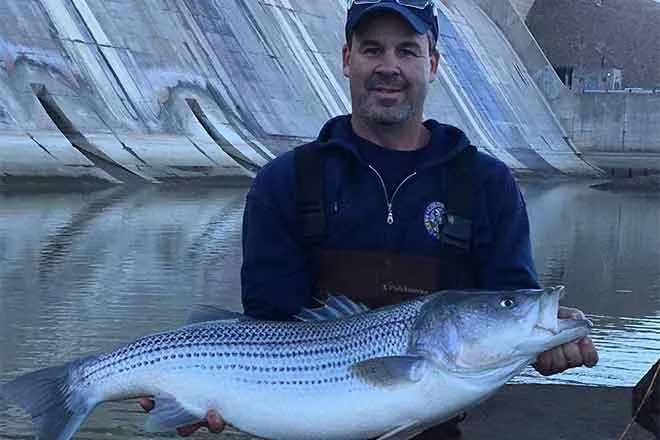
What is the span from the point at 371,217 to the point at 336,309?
0.30 m

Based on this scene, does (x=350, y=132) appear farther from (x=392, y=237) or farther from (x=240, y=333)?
(x=240, y=333)

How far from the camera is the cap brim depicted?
336 cm

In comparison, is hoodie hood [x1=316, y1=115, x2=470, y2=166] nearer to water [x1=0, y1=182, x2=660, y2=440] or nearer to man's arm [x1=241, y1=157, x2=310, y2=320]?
man's arm [x1=241, y1=157, x2=310, y2=320]

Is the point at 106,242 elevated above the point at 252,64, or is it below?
below

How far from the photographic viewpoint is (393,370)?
118 inches

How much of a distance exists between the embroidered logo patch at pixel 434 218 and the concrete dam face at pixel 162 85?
18150 millimetres

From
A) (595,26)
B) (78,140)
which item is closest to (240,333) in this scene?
(78,140)

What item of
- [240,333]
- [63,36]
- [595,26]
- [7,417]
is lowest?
[7,417]

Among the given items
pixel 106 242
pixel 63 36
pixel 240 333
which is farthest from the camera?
pixel 63 36

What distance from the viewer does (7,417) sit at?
5949mm

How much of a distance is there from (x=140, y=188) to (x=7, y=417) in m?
16.5

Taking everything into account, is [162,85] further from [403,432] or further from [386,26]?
[403,432]

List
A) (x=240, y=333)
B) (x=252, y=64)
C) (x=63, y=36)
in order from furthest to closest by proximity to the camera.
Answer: (x=252, y=64) → (x=63, y=36) → (x=240, y=333)

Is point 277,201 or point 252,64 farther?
point 252,64
